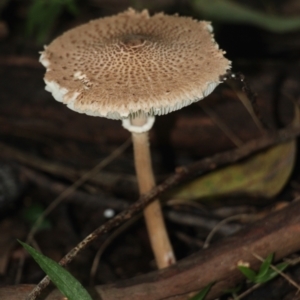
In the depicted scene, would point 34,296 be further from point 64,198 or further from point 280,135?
point 280,135

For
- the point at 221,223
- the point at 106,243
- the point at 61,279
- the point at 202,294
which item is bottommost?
the point at 202,294

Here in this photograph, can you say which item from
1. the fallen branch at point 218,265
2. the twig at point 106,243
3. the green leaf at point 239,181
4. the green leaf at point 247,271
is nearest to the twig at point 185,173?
the green leaf at point 239,181

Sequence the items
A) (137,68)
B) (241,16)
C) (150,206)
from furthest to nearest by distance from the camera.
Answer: (241,16) < (150,206) < (137,68)

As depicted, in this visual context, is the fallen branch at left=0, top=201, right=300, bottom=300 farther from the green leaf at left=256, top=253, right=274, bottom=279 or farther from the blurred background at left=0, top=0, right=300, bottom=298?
the blurred background at left=0, top=0, right=300, bottom=298

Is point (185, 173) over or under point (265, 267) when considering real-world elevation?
over

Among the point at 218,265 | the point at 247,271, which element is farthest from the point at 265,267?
the point at 218,265

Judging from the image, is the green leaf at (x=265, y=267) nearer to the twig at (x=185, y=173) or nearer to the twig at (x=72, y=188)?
the twig at (x=185, y=173)

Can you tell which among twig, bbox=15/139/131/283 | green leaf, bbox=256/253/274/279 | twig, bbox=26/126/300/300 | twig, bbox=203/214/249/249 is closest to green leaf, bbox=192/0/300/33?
twig, bbox=26/126/300/300

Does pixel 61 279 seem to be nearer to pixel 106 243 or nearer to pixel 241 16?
pixel 106 243

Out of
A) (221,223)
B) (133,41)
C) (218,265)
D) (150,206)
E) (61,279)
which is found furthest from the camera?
(221,223)
